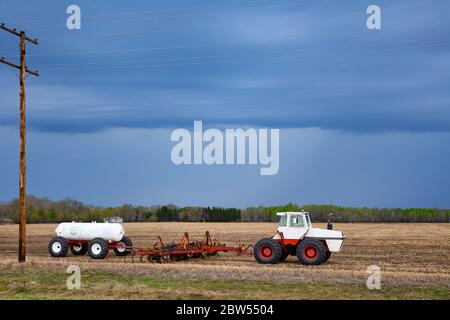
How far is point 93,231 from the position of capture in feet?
119

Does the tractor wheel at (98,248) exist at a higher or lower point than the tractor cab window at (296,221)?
lower

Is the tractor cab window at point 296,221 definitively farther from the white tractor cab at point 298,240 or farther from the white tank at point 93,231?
the white tank at point 93,231

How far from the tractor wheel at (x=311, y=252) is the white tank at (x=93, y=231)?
11.5 meters

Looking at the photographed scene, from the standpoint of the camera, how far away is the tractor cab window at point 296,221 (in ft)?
99.7

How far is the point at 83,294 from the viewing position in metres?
23.6

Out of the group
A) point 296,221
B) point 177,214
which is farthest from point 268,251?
point 177,214

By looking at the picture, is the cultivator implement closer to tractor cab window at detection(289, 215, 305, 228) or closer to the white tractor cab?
the white tractor cab

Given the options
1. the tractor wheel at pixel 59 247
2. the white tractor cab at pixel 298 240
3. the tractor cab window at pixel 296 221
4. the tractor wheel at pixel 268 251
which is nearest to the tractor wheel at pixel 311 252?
the white tractor cab at pixel 298 240

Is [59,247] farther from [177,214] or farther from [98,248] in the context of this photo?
[177,214]

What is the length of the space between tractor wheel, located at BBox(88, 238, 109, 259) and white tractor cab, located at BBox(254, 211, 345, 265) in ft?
29.9

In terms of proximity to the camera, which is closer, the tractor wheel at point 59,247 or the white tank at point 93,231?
the white tank at point 93,231

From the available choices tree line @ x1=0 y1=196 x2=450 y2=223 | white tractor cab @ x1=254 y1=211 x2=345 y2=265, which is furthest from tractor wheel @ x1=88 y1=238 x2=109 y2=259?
tree line @ x1=0 y1=196 x2=450 y2=223

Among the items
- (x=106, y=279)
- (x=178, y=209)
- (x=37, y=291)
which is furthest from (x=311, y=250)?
(x=178, y=209)

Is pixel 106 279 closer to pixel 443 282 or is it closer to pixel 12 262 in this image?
pixel 12 262
